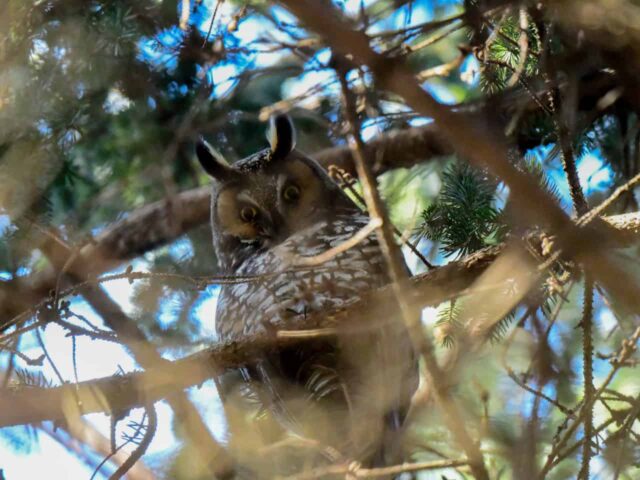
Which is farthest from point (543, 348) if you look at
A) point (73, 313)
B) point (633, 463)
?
point (73, 313)

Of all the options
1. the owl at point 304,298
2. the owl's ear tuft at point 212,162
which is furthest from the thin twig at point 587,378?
the owl's ear tuft at point 212,162

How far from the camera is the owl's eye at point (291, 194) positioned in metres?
3.85

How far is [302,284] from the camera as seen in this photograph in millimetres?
3164

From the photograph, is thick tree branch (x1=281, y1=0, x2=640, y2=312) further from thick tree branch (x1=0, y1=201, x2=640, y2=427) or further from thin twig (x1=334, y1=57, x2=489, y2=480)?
thick tree branch (x1=0, y1=201, x2=640, y2=427)

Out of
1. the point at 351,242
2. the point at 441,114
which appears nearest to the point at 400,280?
the point at 351,242

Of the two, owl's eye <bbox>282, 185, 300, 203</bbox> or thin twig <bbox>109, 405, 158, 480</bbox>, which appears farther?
owl's eye <bbox>282, 185, 300, 203</bbox>

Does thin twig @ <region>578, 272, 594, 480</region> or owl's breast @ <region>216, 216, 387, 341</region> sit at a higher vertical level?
owl's breast @ <region>216, 216, 387, 341</region>

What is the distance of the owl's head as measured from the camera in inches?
151

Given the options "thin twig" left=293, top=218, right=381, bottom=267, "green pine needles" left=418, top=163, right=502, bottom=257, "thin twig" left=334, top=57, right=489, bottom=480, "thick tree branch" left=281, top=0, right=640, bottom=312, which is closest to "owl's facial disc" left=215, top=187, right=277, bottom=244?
"green pine needles" left=418, top=163, right=502, bottom=257

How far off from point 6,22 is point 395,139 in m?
2.12

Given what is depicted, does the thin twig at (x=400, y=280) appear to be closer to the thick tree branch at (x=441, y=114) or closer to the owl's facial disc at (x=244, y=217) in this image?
the thick tree branch at (x=441, y=114)

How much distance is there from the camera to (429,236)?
285 cm

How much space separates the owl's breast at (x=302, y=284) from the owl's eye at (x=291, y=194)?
265mm

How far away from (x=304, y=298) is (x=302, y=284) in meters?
0.06
